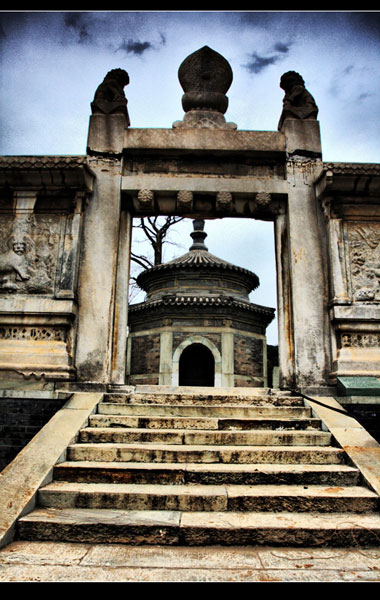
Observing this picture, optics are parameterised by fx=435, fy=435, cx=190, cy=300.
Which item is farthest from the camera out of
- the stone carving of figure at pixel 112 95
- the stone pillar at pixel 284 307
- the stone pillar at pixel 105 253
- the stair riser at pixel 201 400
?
the stone carving of figure at pixel 112 95

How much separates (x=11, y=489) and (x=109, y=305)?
2.89 meters

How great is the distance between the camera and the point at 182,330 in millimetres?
16312

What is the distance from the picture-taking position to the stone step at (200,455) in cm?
371

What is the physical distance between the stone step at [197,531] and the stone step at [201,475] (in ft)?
1.74

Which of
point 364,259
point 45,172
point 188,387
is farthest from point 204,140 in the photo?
point 188,387

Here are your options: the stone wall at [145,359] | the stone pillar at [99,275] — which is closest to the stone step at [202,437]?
the stone pillar at [99,275]

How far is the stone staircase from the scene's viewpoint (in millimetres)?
2775

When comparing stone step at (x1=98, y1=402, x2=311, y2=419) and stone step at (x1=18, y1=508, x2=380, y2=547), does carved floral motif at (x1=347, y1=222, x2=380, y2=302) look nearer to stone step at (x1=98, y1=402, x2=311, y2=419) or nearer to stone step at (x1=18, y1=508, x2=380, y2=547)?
stone step at (x1=98, y1=402, x2=311, y2=419)

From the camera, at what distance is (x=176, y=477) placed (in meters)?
3.42

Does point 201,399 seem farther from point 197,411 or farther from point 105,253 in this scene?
point 105,253

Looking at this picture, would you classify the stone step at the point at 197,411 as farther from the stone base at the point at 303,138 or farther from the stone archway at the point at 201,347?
the stone archway at the point at 201,347

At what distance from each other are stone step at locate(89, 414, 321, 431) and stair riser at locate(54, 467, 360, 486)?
85 centimetres
